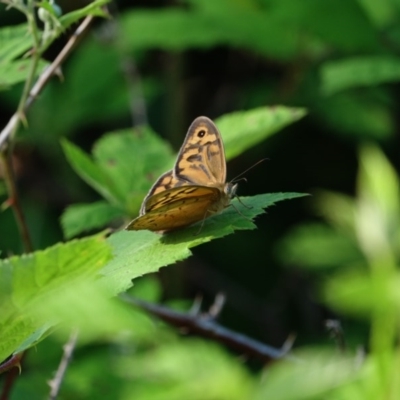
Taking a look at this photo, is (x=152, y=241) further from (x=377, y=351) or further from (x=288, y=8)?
(x=288, y=8)

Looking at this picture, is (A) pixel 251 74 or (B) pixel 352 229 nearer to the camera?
(B) pixel 352 229

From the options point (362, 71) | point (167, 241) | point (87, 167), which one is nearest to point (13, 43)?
point (87, 167)

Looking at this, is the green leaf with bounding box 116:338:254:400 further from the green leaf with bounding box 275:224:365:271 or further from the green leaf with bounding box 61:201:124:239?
the green leaf with bounding box 275:224:365:271

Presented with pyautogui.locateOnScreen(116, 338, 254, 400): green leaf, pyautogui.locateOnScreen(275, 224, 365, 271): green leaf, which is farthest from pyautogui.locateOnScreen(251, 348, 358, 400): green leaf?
pyautogui.locateOnScreen(275, 224, 365, 271): green leaf

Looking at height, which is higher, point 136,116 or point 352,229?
point 352,229

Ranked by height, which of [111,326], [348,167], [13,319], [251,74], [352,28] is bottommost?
[348,167]

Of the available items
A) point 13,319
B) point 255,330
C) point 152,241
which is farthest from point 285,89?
point 13,319
